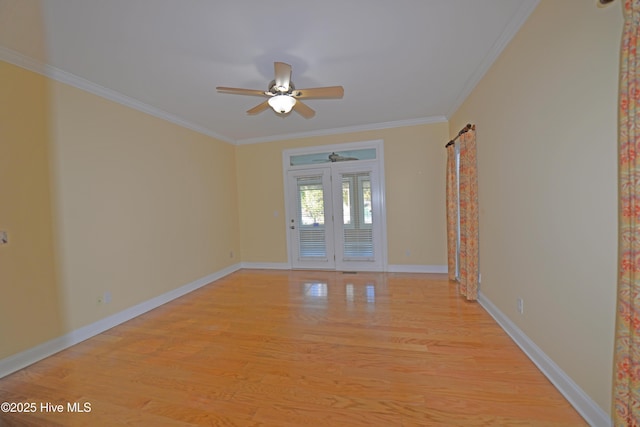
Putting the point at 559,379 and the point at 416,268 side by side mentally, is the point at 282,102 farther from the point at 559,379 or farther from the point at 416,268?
the point at 416,268

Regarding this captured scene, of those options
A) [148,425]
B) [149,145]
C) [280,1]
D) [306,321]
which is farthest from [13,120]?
[306,321]

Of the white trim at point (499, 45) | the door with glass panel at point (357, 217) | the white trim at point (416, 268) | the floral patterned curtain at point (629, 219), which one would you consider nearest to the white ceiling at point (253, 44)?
the white trim at point (499, 45)

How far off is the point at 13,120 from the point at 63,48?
0.75 metres

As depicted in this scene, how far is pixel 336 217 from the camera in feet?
16.3

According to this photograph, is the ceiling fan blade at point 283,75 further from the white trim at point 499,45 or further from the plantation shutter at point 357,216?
the plantation shutter at point 357,216

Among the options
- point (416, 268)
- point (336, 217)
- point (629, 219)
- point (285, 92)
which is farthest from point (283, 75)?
point (416, 268)

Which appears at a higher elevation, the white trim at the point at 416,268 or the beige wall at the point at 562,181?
the beige wall at the point at 562,181

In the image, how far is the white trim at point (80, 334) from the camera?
2109mm

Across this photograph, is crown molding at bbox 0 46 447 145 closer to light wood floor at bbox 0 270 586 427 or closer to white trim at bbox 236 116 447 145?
white trim at bbox 236 116 447 145

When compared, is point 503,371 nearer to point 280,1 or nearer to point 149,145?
point 280,1

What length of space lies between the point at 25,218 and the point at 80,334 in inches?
49.8

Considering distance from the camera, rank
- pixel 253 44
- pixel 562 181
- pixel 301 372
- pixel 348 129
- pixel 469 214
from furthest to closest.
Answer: pixel 348 129, pixel 469 214, pixel 253 44, pixel 301 372, pixel 562 181

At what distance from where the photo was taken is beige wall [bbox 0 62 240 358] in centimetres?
217

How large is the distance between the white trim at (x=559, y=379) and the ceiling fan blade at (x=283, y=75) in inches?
120
